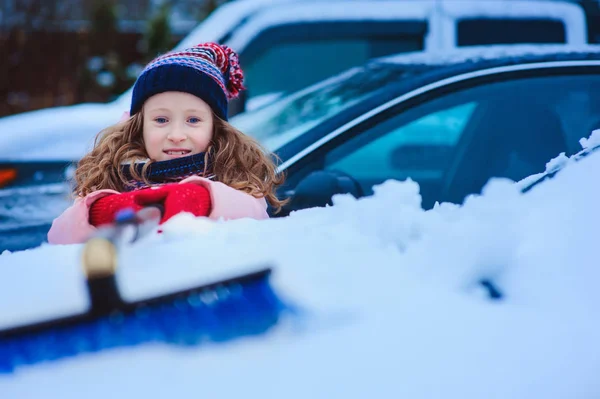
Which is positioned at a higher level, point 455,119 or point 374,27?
point 374,27

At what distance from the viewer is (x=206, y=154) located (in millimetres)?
1723

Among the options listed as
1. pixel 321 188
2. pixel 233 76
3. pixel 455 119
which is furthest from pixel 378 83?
pixel 321 188

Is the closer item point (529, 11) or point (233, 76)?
point (233, 76)

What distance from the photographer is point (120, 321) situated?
84cm

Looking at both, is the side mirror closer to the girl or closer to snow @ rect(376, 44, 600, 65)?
the girl

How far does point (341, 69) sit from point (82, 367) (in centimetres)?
364

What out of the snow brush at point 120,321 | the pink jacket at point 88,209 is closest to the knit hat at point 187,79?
the pink jacket at point 88,209

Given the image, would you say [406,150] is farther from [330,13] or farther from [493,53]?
[330,13]

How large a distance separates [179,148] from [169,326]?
937 millimetres

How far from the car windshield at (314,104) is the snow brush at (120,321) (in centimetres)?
130

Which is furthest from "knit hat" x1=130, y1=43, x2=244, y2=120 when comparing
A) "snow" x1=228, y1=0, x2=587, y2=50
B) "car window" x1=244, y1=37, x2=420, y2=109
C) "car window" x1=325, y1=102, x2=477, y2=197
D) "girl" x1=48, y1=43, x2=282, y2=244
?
"snow" x1=228, y1=0, x2=587, y2=50

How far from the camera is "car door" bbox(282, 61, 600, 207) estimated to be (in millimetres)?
2031

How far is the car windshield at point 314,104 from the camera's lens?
222 centimetres

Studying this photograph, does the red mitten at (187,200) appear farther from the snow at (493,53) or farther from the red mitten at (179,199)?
the snow at (493,53)
